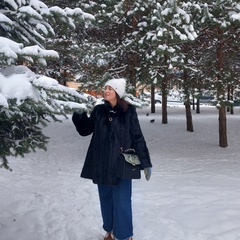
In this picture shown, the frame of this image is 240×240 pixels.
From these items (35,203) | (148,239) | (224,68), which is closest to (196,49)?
(224,68)

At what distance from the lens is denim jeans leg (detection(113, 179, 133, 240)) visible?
3.99 m

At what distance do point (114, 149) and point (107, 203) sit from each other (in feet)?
2.25

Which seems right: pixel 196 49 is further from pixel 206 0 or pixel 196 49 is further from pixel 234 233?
pixel 234 233

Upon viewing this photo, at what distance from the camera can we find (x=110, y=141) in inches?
156

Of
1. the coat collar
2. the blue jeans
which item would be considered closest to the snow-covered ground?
the blue jeans

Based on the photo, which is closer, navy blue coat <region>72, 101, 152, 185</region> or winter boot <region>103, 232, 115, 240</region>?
navy blue coat <region>72, 101, 152, 185</region>

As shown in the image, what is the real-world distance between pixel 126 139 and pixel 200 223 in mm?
1656

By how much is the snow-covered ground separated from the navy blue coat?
37.6 inches

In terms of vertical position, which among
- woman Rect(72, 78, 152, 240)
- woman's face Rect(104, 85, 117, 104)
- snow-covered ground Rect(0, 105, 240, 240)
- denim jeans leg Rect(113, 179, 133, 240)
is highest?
woman's face Rect(104, 85, 117, 104)

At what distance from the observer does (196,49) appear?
43.4 ft

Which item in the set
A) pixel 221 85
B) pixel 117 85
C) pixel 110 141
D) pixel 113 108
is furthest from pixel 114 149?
pixel 221 85

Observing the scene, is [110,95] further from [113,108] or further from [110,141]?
[110,141]

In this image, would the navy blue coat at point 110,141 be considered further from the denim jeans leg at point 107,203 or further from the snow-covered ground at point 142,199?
the snow-covered ground at point 142,199

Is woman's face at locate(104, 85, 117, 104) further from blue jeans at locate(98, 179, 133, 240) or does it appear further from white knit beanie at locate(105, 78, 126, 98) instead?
blue jeans at locate(98, 179, 133, 240)
